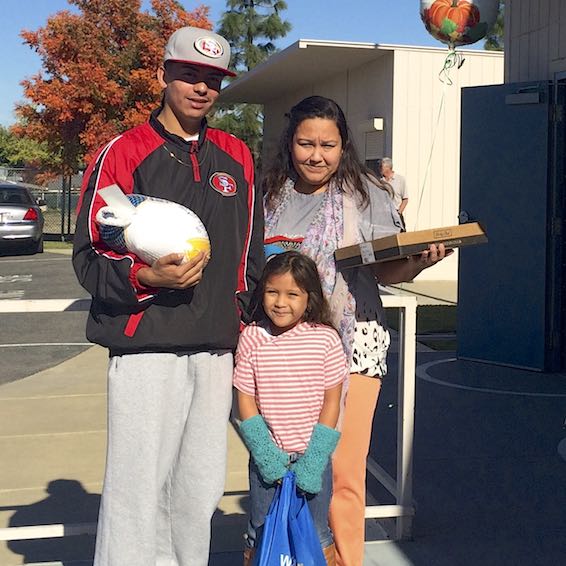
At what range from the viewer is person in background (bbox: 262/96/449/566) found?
3.10 meters

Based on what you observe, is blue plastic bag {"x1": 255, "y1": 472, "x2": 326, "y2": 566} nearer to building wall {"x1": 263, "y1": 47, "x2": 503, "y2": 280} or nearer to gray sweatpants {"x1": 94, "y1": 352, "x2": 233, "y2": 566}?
gray sweatpants {"x1": 94, "y1": 352, "x2": 233, "y2": 566}

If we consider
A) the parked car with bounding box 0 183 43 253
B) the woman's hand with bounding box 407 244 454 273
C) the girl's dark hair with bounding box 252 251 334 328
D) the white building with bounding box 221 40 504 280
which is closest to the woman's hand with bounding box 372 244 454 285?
the woman's hand with bounding box 407 244 454 273

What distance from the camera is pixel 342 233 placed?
3172mm

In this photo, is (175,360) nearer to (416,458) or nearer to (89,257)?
(89,257)

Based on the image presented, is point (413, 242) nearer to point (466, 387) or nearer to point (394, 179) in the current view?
point (466, 387)

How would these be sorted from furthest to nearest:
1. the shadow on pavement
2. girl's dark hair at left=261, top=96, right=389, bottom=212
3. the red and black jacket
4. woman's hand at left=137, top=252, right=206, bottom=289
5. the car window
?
the car window → the shadow on pavement → girl's dark hair at left=261, top=96, right=389, bottom=212 → the red and black jacket → woman's hand at left=137, top=252, right=206, bottom=289

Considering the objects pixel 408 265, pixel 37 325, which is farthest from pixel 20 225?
pixel 408 265

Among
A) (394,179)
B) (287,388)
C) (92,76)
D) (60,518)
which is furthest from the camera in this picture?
(92,76)

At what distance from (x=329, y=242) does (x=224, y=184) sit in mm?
490

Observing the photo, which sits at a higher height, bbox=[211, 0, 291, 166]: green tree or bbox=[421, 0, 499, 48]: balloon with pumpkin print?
bbox=[211, 0, 291, 166]: green tree

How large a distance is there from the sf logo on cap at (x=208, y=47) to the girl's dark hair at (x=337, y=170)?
427 millimetres

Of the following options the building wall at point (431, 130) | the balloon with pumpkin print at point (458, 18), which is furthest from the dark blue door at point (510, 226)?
the building wall at point (431, 130)

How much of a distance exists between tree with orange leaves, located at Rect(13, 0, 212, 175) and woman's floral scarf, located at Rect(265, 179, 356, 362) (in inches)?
892

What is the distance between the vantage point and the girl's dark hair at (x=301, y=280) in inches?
117
